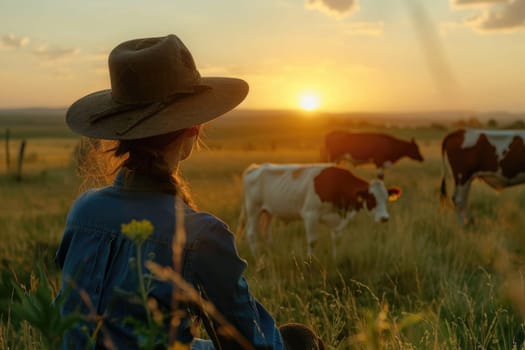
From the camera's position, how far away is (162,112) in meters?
2.21

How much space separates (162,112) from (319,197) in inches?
226

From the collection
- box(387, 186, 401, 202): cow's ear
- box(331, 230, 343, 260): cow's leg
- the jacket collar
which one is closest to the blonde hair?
the jacket collar

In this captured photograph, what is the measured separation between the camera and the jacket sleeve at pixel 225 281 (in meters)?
2.00

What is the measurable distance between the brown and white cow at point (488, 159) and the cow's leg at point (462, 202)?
2 cm

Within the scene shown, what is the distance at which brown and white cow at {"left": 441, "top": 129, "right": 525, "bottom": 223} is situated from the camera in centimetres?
1119

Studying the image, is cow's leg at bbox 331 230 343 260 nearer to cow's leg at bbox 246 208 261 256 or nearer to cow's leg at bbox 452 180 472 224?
cow's leg at bbox 246 208 261 256

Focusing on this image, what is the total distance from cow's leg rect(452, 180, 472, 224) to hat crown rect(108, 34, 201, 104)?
8.29 metres

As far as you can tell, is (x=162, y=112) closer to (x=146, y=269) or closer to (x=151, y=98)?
(x=151, y=98)

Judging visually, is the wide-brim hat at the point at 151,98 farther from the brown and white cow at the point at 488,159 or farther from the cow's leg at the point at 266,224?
the brown and white cow at the point at 488,159

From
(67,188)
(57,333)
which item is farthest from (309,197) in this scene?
(67,188)

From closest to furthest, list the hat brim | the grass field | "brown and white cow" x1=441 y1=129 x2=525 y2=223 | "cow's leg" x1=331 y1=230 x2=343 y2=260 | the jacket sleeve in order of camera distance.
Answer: the jacket sleeve, the hat brim, the grass field, "cow's leg" x1=331 y1=230 x2=343 y2=260, "brown and white cow" x1=441 y1=129 x2=525 y2=223

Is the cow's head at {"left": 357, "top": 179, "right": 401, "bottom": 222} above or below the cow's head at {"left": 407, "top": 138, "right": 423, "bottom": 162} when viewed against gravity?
above

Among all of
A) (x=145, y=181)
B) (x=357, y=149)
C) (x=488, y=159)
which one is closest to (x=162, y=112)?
(x=145, y=181)

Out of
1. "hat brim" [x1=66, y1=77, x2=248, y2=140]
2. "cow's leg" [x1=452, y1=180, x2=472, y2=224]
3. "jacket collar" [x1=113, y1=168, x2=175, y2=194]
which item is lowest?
"cow's leg" [x1=452, y1=180, x2=472, y2=224]
